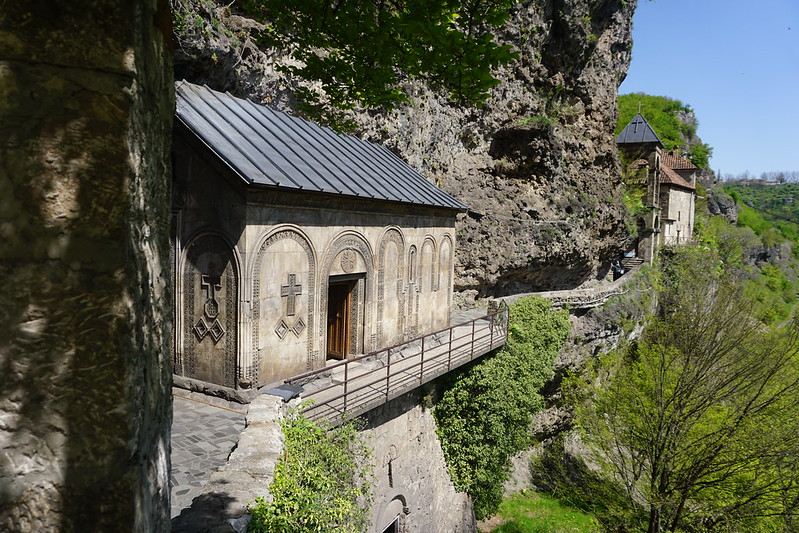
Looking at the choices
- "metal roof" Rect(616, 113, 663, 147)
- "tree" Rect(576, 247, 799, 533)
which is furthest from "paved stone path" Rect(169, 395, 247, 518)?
"metal roof" Rect(616, 113, 663, 147)

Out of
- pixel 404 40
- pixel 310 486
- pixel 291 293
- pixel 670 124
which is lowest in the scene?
pixel 310 486

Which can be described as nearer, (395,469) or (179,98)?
(179,98)

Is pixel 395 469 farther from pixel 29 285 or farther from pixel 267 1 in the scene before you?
pixel 29 285

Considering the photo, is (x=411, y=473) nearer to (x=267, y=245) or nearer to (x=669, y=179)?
(x=267, y=245)

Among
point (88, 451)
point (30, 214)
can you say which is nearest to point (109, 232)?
point (30, 214)

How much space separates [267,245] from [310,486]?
418cm

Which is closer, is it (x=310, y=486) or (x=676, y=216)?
(x=310, y=486)

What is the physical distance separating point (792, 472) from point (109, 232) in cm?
1398

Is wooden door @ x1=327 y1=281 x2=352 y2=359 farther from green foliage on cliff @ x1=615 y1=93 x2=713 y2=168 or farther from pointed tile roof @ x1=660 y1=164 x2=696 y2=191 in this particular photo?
green foliage on cliff @ x1=615 y1=93 x2=713 y2=168

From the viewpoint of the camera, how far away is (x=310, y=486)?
5.27 m

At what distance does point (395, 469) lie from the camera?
9.99 metres

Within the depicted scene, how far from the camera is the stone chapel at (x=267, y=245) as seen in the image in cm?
786

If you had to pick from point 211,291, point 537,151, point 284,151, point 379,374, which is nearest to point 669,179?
point 537,151

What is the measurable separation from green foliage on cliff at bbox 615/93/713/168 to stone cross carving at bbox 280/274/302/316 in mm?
46141
